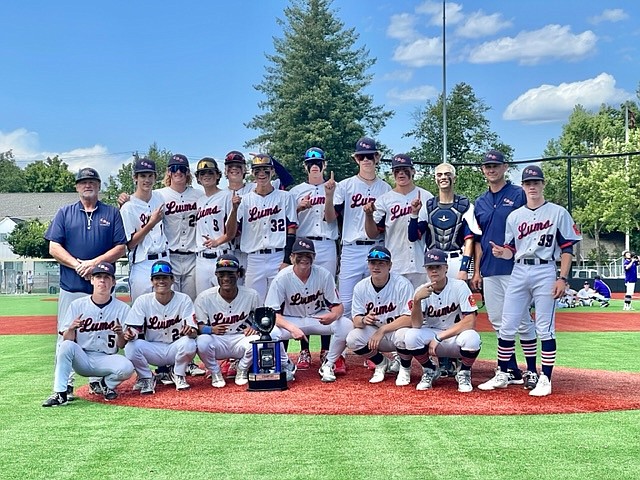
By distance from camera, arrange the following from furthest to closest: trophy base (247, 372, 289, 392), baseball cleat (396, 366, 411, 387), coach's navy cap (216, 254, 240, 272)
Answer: coach's navy cap (216, 254, 240, 272) < baseball cleat (396, 366, 411, 387) < trophy base (247, 372, 289, 392)

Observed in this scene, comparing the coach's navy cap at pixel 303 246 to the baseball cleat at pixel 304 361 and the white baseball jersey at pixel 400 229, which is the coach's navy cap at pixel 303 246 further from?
the baseball cleat at pixel 304 361

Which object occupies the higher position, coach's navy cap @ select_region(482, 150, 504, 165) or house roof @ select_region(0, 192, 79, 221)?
house roof @ select_region(0, 192, 79, 221)

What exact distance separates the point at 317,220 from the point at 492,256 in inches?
78.2

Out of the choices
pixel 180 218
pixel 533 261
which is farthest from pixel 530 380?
pixel 180 218

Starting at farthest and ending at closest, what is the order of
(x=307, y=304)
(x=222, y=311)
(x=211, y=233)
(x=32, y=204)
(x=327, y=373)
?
(x=32, y=204)
(x=211, y=233)
(x=307, y=304)
(x=222, y=311)
(x=327, y=373)

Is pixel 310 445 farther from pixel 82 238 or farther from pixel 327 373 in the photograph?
pixel 82 238

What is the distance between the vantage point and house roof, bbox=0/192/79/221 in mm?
57312

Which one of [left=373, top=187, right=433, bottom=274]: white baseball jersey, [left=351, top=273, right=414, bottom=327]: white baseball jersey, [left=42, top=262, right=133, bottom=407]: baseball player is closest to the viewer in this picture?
[left=42, top=262, right=133, bottom=407]: baseball player

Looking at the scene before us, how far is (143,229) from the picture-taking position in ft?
23.1

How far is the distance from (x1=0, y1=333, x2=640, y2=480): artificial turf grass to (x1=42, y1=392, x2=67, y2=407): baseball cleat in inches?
7.2

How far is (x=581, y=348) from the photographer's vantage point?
34.0 ft

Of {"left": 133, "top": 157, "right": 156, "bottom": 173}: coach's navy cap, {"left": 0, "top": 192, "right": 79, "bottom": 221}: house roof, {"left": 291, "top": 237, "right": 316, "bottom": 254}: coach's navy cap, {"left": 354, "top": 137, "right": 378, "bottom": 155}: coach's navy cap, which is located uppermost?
{"left": 0, "top": 192, "right": 79, "bottom": 221}: house roof

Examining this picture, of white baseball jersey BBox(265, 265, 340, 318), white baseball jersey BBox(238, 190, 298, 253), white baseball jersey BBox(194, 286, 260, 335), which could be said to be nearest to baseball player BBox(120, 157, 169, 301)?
white baseball jersey BBox(194, 286, 260, 335)

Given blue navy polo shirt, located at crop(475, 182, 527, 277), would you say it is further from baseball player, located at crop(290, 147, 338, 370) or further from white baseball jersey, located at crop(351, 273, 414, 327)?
baseball player, located at crop(290, 147, 338, 370)
